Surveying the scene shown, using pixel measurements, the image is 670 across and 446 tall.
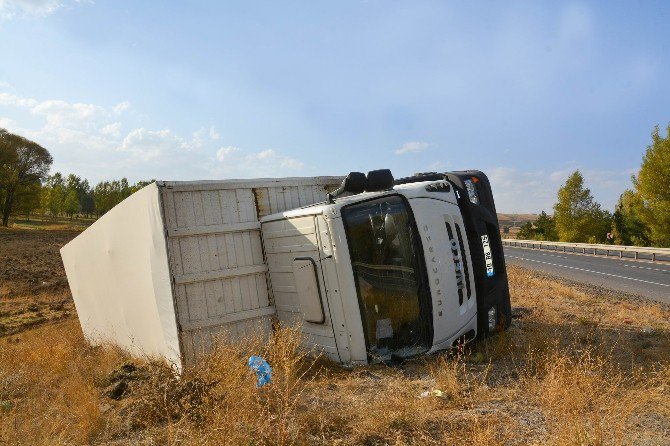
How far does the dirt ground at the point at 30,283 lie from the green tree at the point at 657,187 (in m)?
32.8

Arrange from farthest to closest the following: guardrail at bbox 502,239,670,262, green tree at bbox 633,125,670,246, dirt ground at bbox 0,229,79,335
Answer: green tree at bbox 633,125,670,246, guardrail at bbox 502,239,670,262, dirt ground at bbox 0,229,79,335

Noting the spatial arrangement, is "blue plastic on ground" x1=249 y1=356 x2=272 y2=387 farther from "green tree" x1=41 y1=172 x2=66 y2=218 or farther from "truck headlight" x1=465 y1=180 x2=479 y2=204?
"green tree" x1=41 y1=172 x2=66 y2=218

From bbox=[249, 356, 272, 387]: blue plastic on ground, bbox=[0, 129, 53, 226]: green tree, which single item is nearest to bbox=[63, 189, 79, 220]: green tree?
bbox=[0, 129, 53, 226]: green tree

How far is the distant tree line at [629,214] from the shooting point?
101 feet

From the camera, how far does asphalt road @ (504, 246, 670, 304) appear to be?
1551cm

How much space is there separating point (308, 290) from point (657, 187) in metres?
33.1

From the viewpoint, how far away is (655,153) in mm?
31484

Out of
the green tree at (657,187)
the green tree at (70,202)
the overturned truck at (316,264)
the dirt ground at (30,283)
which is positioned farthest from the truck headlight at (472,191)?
the green tree at (70,202)

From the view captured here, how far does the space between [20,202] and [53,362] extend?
51277mm

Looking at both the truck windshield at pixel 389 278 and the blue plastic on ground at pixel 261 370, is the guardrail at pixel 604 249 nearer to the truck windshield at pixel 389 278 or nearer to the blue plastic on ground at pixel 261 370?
the truck windshield at pixel 389 278

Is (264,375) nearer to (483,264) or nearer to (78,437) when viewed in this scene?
(78,437)

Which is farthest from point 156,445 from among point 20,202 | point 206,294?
point 20,202

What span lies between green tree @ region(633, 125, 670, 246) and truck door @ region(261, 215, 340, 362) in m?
31.6

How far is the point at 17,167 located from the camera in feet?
162
